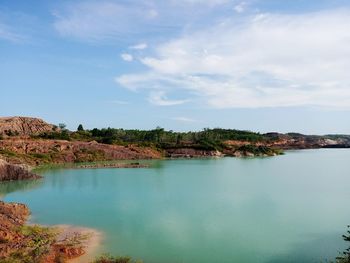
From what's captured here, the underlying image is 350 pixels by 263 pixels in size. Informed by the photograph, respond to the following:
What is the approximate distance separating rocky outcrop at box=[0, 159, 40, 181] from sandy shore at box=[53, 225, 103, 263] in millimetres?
21367

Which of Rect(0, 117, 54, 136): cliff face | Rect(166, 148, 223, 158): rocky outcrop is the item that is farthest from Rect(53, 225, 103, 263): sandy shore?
Rect(0, 117, 54, 136): cliff face

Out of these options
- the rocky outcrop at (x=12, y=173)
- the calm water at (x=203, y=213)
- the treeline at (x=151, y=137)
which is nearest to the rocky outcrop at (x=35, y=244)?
the calm water at (x=203, y=213)

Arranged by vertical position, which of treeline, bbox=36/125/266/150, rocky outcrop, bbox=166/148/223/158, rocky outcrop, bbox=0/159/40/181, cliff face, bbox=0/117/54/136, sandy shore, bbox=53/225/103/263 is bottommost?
sandy shore, bbox=53/225/103/263

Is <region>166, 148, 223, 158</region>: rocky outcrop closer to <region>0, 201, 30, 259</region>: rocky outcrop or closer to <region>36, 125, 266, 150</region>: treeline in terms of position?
<region>36, 125, 266, 150</region>: treeline

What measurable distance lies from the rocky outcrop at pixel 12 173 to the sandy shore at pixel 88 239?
70.1 feet

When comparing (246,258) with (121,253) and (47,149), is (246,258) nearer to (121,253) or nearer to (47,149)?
(121,253)

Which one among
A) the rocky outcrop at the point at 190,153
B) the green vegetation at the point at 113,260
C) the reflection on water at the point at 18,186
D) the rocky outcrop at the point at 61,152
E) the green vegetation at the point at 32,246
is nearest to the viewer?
the green vegetation at the point at 32,246

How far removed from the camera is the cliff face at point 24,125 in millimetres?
101394

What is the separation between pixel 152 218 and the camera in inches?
851

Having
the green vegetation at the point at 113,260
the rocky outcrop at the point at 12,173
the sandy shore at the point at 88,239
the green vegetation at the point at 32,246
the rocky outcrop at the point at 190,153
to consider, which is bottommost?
the sandy shore at the point at 88,239

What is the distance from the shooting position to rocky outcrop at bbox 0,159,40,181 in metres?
38.8

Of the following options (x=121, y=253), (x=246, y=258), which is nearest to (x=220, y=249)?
(x=246, y=258)

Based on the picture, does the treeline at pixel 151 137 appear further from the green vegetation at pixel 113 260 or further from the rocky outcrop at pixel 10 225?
the green vegetation at pixel 113 260

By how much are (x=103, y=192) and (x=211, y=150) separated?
166 ft
